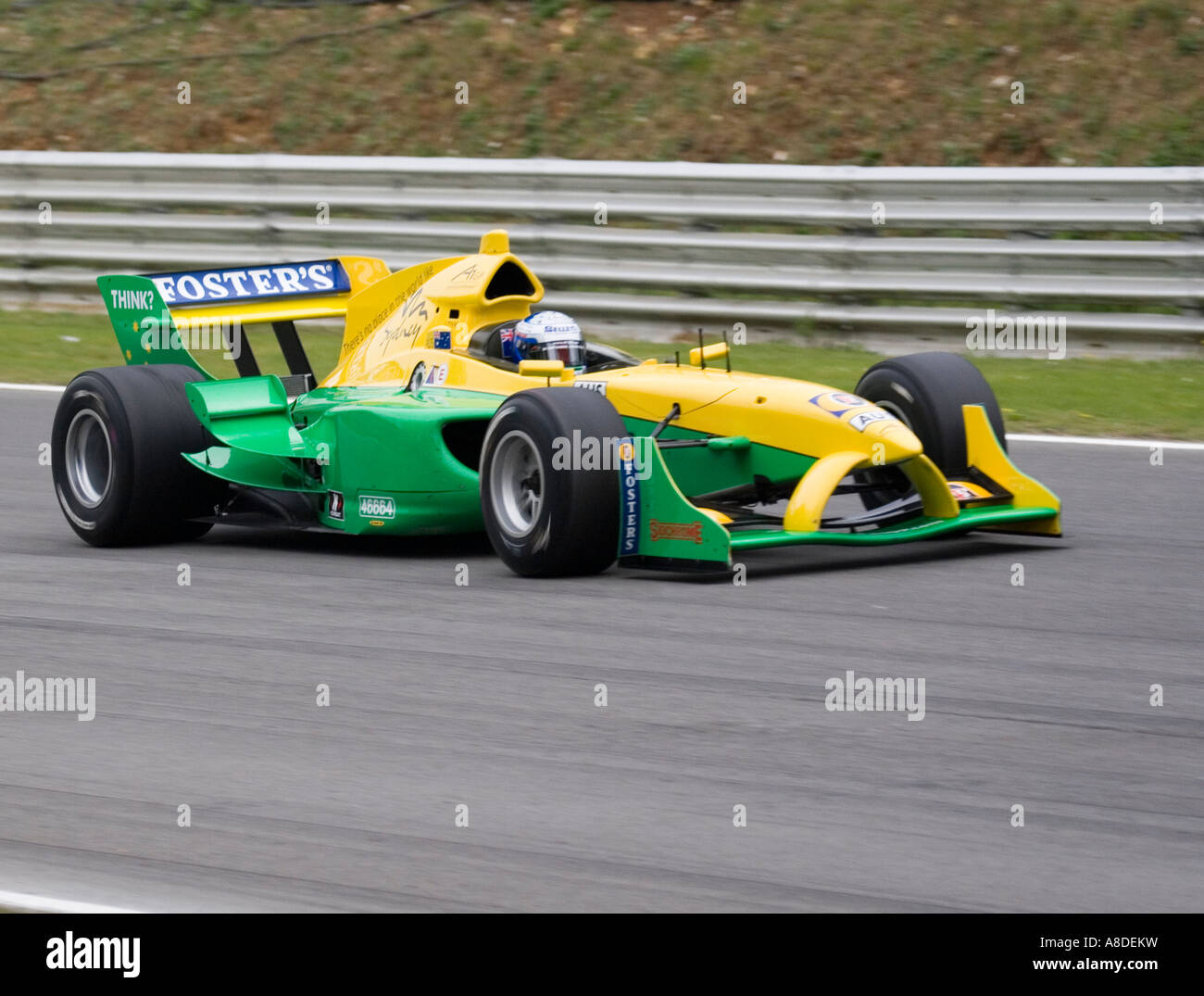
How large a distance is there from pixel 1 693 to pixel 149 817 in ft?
4.93

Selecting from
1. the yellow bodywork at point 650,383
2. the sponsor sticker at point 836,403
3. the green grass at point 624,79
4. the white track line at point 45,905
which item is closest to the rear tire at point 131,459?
the yellow bodywork at point 650,383

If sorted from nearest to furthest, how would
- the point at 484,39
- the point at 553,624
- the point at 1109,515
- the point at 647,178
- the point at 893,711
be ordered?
1. the point at 893,711
2. the point at 553,624
3. the point at 1109,515
4. the point at 647,178
5. the point at 484,39

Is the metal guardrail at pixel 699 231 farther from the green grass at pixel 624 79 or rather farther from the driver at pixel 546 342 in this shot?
the driver at pixel 546 342

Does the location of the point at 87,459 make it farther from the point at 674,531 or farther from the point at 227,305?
the point at 674,531

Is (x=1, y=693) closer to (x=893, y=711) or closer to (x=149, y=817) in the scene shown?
(x=149, y=817)

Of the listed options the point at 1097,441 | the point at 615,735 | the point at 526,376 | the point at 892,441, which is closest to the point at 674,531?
the point at 892,441

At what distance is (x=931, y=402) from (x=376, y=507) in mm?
2240

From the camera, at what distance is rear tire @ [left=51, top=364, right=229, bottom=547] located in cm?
823

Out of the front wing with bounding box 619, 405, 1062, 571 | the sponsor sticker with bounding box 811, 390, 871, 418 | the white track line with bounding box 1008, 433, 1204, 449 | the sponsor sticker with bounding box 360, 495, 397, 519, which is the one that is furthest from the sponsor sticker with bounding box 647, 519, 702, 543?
the white track line with bounding box 1008, 433, 1204, 449

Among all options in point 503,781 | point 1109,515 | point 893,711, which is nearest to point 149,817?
point 503,781

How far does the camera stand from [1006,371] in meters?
12.1

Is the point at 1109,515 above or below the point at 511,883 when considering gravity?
above

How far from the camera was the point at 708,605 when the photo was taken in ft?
22.5

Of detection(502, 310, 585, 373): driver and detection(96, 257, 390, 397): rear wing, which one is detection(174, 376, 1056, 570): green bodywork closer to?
detection(502, 310, 585, 373): driver
